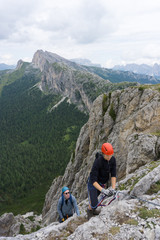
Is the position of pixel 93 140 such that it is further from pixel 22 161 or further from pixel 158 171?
pixel 22 161

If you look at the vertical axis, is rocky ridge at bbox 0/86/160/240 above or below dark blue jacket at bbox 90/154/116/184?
below

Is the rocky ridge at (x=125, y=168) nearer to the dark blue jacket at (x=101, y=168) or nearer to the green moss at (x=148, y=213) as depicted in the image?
the green moss at (x=148, y=213)

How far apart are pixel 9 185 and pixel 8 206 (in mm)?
20288

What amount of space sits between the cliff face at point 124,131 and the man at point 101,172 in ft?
36.6

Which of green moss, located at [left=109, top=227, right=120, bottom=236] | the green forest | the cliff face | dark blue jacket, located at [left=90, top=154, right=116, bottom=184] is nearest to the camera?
green moss, located at [left=109, top=227, right=120, bottom=236]

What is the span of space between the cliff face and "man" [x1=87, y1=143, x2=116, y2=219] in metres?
11.2

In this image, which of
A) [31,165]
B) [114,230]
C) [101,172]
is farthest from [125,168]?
[31,165]

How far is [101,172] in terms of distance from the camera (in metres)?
10.2

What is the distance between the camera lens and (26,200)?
9969cm

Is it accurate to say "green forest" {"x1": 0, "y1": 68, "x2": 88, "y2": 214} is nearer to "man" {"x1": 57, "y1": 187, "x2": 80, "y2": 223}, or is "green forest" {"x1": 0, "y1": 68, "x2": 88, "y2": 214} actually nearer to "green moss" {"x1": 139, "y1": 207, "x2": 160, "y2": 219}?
"man" {"x1": 57, "y1": 187, "x2": 80, "y2": 223}

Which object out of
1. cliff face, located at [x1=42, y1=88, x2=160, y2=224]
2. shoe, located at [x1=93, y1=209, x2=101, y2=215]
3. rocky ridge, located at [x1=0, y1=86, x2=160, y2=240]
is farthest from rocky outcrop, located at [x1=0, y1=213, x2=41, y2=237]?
shoe, located at [x1=93, y1=209, x2=101, y2=215]

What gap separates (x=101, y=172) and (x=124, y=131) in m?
20.3

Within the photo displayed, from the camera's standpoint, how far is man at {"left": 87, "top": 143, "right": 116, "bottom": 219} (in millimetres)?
9284

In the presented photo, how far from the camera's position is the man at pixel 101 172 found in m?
9.28
